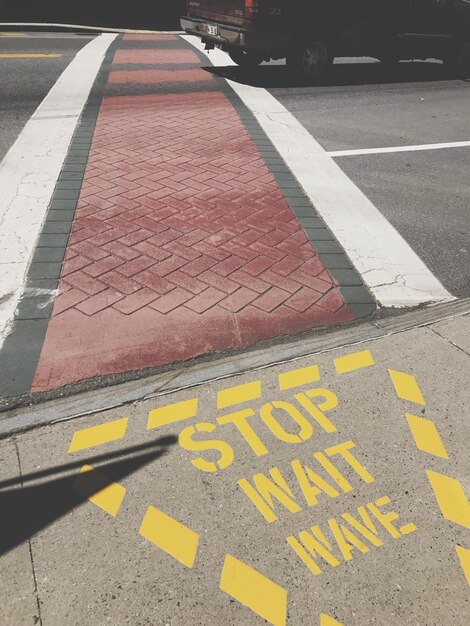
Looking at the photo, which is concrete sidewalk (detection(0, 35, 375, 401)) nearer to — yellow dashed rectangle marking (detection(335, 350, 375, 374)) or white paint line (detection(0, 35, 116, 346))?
white paint line (detection(0, 35, 116, 346))

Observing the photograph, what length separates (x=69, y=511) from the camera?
2326 millimetres

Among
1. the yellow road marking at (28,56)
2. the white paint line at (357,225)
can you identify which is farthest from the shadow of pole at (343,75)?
the yellow road marking at (28,56)

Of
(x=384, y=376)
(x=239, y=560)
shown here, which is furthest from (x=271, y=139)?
(x=239, y=560)

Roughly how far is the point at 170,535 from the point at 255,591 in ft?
1.48

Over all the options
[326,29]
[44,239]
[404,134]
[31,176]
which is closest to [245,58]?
[326,29]

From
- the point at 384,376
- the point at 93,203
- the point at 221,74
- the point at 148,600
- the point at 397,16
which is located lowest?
the point at 148,600

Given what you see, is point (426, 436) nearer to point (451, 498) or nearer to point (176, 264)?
point (451, 498)

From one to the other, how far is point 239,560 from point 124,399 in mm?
1192

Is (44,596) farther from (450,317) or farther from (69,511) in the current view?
(450,317)

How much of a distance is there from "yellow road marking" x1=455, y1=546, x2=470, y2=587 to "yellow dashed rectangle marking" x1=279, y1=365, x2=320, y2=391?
3.99 ft

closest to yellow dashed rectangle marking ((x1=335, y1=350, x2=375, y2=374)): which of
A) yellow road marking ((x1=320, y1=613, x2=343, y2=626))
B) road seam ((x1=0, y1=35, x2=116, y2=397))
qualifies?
yellow road marking ((x1=320, y1=613, x2=343, y2=626))

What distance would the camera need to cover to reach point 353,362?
10.9ft

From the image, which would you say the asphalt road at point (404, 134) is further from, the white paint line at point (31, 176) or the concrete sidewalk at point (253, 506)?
the white paint line at point (31, 176)

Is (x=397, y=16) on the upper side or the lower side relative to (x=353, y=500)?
upper
